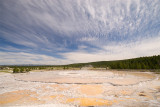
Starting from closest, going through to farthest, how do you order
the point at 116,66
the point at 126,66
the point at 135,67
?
the point at 135,67 → the point at 126,66 → the point at 116,66

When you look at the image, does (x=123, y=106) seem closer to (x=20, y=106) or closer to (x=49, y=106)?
(x=49, y=106)

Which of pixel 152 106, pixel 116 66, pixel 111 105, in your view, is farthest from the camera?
pixel 116 66

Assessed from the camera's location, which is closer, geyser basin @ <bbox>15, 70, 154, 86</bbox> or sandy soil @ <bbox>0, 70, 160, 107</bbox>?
sandy soil @ <bbox>0, 70, 160, 107</bbox>

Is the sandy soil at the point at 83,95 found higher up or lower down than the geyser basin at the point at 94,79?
higher up

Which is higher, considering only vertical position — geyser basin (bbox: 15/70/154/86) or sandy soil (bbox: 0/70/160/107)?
sandy soil (bbox: 0/70/160/107)

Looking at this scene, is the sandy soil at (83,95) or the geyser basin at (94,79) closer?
the sandy soil at (83,95)

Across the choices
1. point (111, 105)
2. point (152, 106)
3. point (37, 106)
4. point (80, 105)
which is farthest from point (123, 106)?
point (37, 106)

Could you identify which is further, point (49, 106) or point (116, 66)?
point (116, 66)

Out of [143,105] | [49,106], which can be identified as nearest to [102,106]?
[143,105]

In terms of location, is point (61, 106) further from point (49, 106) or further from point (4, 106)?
point (4, 106)

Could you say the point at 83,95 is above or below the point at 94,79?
above

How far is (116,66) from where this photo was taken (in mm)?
54406

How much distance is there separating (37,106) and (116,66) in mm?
56174

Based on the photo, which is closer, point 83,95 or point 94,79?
point 83,95
